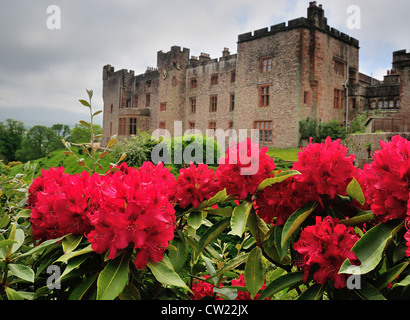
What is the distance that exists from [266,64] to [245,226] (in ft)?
77.9

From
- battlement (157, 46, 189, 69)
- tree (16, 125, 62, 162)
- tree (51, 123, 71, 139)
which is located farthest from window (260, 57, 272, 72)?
tree (51, 123, 71, 139)

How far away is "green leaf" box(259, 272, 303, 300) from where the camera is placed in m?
1.56

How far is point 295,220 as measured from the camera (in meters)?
1.56

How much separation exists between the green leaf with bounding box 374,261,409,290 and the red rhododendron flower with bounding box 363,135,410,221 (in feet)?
0.65

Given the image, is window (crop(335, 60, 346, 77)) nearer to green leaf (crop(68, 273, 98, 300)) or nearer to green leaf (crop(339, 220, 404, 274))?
green leaf (crop(339, 220, 404, 274))

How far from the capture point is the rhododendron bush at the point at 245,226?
142 centimetres

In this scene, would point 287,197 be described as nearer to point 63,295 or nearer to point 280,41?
point 63,295

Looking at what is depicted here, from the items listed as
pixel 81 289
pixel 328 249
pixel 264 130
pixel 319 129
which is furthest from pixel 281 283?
pixel 264 130

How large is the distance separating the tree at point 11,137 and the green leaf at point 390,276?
4594cm

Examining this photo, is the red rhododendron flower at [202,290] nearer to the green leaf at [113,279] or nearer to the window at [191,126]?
the green leaf at [113,279]

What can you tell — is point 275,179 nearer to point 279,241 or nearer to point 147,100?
point 279,241

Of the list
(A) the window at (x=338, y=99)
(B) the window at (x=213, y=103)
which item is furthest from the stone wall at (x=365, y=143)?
(B) the window at (x=213, y=103)

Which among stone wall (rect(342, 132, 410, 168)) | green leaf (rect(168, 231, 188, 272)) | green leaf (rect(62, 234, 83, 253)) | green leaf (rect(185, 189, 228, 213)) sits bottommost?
green leaf (rect(168, 231, 188, 272))
